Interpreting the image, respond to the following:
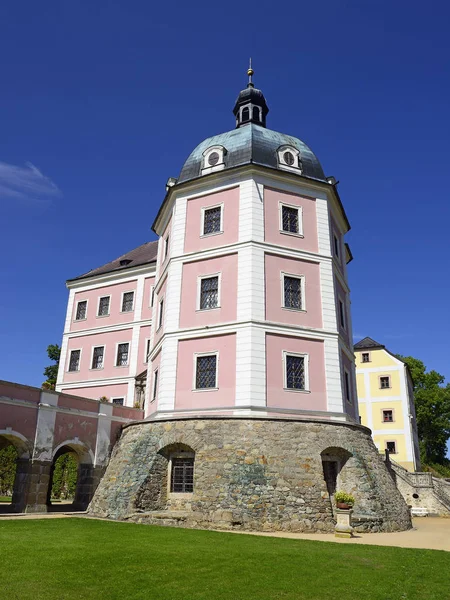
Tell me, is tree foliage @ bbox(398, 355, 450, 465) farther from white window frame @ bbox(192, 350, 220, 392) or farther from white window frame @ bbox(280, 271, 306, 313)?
white window frame @ bbox(192, 350, 220, 392)

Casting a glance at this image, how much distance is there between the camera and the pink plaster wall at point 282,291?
752 inches

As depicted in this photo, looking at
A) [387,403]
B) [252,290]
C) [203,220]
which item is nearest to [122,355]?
[203,220]

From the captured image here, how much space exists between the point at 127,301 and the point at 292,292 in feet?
48.5

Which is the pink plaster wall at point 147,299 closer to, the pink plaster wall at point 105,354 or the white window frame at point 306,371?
the pink plaster wall at point 105,354

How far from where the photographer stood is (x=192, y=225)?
21578 millimetres

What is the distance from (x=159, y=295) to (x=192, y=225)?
157 inches

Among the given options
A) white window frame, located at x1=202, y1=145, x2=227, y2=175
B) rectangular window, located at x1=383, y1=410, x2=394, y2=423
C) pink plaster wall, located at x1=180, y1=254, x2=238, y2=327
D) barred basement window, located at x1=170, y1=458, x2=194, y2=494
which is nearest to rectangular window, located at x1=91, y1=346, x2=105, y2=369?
pink plaster wall, located at x1=180, y1=254, x2=238, y2=327

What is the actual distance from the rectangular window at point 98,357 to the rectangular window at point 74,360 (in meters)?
1.25

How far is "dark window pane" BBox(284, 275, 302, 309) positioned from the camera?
19.6 meters

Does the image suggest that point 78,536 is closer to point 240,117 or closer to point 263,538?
point 263,538

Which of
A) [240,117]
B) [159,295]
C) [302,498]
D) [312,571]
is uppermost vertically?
[240,117]

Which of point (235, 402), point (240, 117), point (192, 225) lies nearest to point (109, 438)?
point (235, 402)

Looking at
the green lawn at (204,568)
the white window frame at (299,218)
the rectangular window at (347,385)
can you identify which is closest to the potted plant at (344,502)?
the green lawn at (204,568)

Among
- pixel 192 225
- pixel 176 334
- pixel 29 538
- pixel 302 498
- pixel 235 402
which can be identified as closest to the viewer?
pixel 29 538
